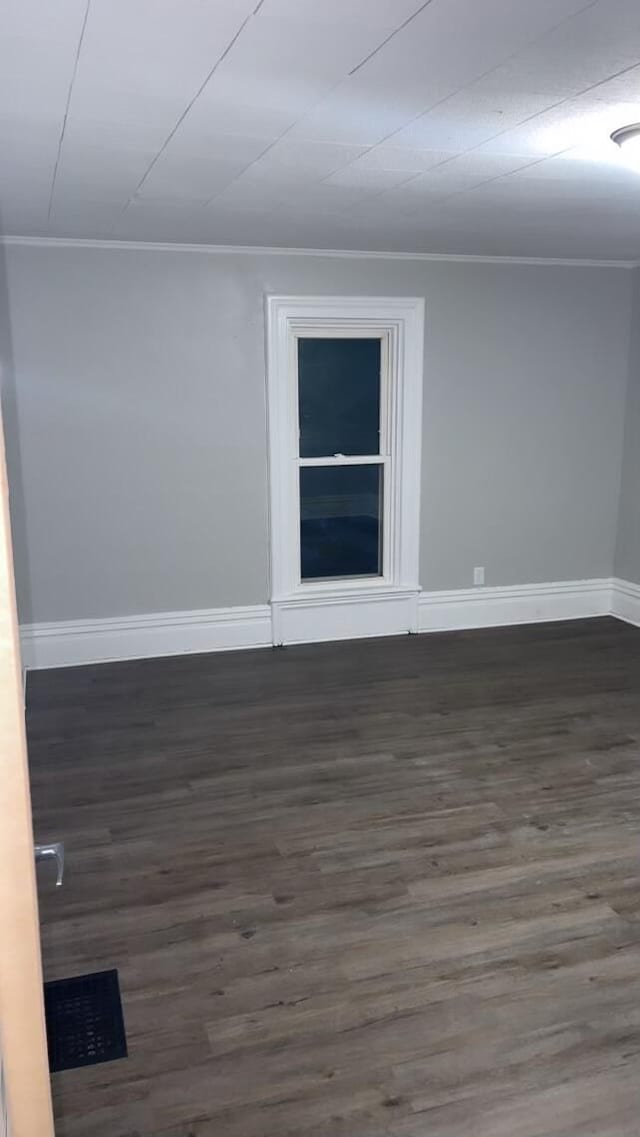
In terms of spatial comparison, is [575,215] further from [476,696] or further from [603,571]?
[603,571]

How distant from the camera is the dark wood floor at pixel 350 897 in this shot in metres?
1.94

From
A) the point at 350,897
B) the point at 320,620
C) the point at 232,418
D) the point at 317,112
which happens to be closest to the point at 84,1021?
the point at 350,897

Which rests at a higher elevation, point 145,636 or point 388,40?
point 388,40

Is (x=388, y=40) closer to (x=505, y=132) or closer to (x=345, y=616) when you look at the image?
(x=505, y=132)

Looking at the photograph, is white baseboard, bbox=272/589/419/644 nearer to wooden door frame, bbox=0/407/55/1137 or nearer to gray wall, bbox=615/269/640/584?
gray wall, bbox=615/269/640/584

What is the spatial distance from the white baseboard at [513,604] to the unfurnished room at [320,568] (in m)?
0.02

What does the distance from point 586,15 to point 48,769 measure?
3.22 metres

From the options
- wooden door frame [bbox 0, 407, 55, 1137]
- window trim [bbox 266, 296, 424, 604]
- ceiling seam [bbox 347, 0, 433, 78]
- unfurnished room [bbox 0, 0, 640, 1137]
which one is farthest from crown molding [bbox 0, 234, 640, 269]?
wooden door frame [bbox 0, 407, 55, 1137]

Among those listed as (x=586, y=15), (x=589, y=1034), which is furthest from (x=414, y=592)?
(x=586, y=15)

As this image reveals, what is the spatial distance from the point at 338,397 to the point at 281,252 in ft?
3.00

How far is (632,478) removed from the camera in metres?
5.69

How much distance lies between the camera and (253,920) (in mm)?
2566

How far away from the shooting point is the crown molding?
439cm

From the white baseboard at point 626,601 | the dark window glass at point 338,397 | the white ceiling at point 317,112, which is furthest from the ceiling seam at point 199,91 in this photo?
the white baseboard at point 626,601
